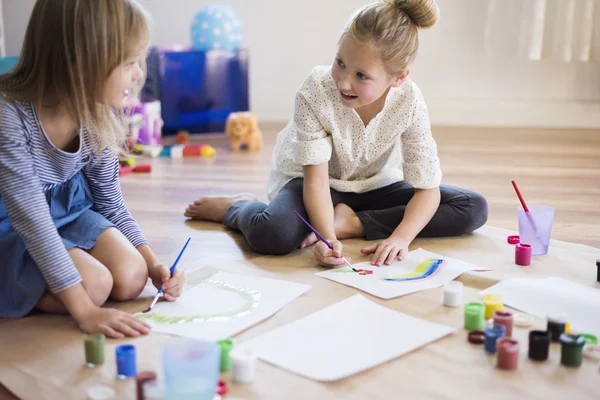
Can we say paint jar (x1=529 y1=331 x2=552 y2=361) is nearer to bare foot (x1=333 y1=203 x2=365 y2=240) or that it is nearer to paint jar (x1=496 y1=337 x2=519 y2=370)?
paint jar (x1=496 y1=337 x2=519 y2=370)

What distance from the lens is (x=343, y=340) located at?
1.11 metres

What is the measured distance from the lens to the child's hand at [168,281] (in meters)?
1.25

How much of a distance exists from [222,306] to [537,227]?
0.68 meters

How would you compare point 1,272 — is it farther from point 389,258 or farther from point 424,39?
point 424,39

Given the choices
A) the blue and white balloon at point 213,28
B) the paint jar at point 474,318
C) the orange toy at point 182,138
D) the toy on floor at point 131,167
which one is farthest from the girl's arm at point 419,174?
the blue and white balloon at point 213,28

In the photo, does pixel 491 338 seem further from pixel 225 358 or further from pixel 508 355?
pixel 225 358

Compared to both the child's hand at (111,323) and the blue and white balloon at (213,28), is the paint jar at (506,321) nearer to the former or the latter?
the child's hand at (111,323)

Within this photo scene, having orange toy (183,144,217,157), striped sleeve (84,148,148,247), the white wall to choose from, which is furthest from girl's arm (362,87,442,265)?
the white wall

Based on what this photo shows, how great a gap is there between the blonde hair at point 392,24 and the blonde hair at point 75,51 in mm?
424

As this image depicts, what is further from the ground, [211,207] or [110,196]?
[110,196]

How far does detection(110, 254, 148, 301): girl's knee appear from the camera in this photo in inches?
49.5

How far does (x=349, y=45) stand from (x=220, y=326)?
591 mm

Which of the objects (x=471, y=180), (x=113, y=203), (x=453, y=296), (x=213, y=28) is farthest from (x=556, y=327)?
(x=213, y=28)

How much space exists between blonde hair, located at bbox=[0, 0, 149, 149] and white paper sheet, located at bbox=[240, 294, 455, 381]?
46 cm
